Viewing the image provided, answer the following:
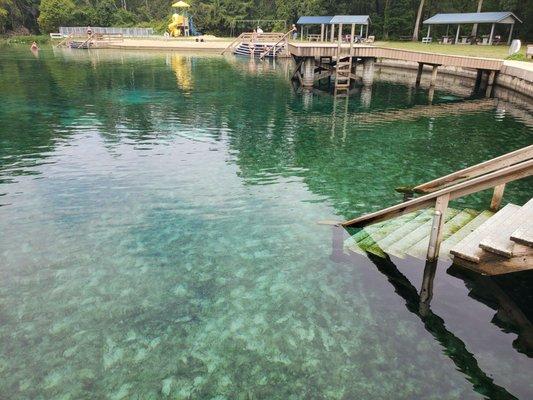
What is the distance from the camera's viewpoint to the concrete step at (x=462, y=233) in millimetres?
7800

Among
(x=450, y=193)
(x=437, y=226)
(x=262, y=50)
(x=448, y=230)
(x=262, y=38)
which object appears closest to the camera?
(x=450, y=193)

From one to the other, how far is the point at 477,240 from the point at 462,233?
101cm

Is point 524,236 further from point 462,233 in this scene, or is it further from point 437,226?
point 462,233

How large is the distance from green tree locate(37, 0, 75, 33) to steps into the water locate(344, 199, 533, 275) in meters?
88.7

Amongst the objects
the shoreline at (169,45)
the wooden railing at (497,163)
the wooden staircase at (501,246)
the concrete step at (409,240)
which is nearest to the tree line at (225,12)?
the shoreline at (169,45)

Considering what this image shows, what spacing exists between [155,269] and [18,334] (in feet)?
8.40

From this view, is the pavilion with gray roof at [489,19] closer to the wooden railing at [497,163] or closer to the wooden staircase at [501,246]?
the wooden railing at [497,163]

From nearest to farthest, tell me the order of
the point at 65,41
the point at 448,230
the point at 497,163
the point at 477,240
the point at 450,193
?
the point at 450,193 → the point at 477,240 → the point at 497,163 → the point at 448,230 → the point at 65,41

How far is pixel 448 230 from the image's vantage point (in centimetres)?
860

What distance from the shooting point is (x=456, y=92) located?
99.9 ft

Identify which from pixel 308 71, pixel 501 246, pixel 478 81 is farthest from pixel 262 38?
pixel 501 246

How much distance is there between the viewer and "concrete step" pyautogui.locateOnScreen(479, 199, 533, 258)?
6250 millimetres

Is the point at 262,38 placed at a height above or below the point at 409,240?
above

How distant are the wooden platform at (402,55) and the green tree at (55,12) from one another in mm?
67396
